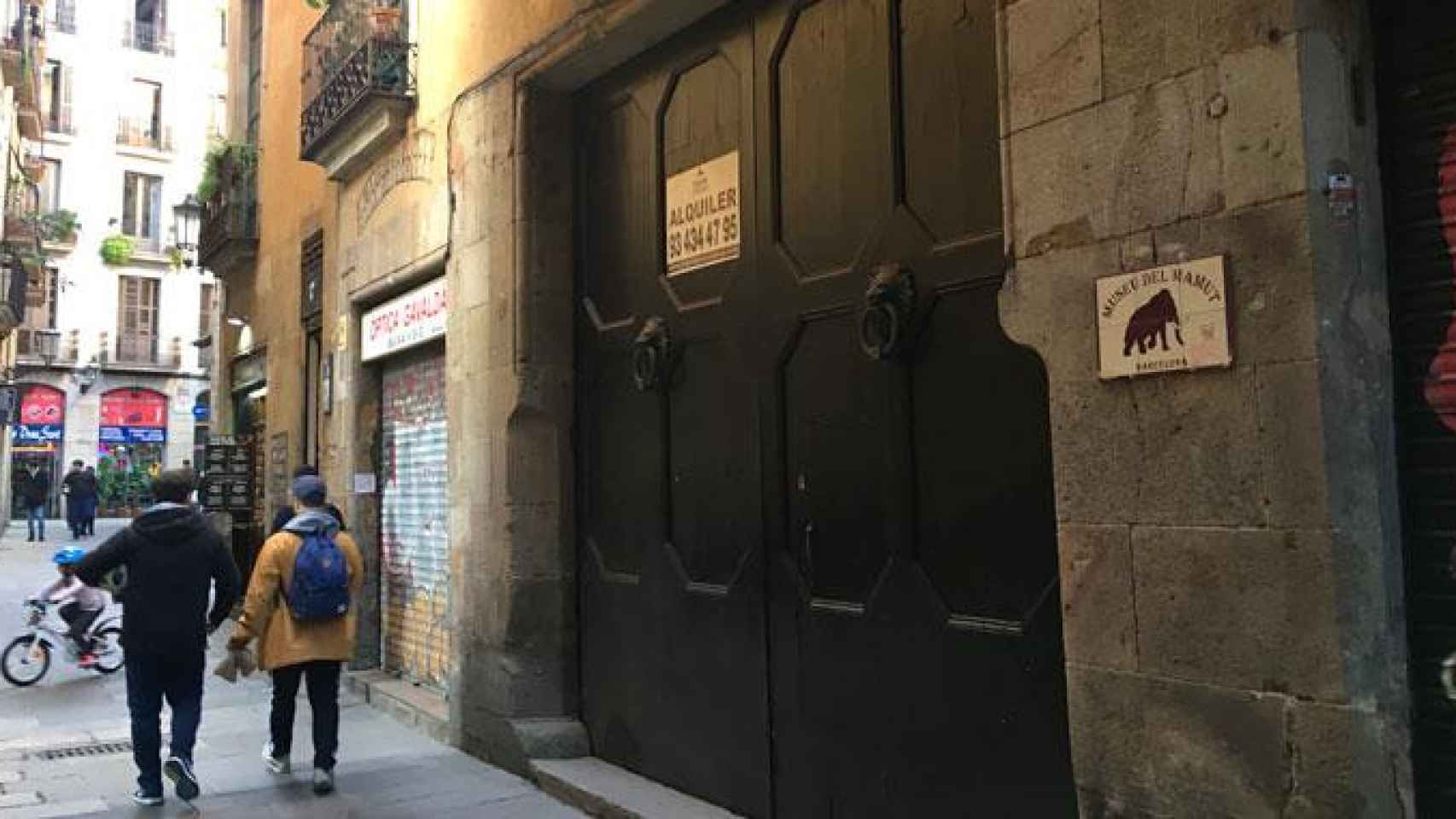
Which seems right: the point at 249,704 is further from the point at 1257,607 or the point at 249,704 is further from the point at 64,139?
→ the point at 64,139

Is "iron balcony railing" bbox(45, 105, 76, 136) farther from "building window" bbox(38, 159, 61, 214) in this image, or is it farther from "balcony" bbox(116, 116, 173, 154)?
"balcony" bbox(116, 116, 173, 154)

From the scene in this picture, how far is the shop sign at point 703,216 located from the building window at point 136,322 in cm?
4288

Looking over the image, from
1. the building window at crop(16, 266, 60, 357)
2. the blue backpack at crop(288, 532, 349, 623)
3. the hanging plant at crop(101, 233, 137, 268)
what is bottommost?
the blue backpack at crop(288, 532, 349, 623)

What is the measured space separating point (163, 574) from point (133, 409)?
42.0 m

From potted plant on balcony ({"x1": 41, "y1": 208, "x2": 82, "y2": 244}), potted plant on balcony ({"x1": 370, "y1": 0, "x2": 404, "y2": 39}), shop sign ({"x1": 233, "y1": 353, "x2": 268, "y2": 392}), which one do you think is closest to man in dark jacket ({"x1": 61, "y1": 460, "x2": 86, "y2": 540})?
potted plant on balcony ({"x1": 41, "y1": 208, "x2": 82, "y2": 244})

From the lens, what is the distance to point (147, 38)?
44.9 m

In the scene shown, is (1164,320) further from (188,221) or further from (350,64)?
(188,221)

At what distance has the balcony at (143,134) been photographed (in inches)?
1735

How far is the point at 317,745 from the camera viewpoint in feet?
21.5

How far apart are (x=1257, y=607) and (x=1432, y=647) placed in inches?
16.0

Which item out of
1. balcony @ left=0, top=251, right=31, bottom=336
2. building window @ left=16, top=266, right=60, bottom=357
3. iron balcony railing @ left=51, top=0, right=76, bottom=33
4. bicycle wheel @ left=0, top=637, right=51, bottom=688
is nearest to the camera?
bicycle wheel @ left=0, top=637, right=51, bottom=688

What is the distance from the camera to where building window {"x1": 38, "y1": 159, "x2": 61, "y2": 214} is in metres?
42.1

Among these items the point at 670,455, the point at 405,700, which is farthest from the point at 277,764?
the point at 670,455

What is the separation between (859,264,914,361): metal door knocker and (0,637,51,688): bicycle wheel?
9.18 metres
